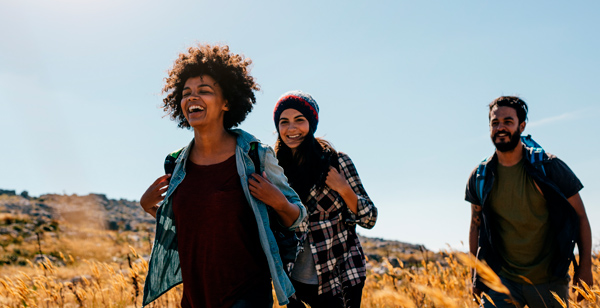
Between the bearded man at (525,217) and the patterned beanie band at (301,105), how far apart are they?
1937 mm

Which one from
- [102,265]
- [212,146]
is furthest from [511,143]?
[102,265]

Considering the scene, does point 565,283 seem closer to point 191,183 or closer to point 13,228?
point 191,183

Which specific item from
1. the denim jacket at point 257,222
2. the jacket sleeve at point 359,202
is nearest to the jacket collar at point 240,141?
the denim jacket at point 257,222

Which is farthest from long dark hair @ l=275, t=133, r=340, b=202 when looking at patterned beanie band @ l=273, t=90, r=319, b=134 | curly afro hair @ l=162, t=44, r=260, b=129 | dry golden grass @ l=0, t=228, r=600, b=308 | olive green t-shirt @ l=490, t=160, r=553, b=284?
olive green t-shirt @ l=490, t=160, r=553, b=284

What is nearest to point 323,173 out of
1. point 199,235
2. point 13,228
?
point 199,235

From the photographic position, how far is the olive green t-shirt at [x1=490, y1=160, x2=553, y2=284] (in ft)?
13.1

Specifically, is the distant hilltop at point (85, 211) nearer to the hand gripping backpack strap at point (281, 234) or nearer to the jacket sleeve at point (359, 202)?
the jacket sleeve at point (359, 202)

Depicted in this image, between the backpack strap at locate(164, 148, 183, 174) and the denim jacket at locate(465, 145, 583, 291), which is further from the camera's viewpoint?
the denim jacket at locate(465, 145, 583, 291)

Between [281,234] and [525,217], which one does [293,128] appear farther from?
[525,217]

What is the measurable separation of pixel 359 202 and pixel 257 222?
0.97m

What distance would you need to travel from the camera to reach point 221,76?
121 inches

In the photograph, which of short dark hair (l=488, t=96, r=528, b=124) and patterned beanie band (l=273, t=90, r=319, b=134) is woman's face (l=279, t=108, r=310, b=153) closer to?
patterned beanie band (l=273, t=90, r=319, b=134)

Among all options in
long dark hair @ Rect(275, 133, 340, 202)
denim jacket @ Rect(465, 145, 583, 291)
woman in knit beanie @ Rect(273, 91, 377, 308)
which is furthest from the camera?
denim jacket @ Rect(465, 145, 583, 291)

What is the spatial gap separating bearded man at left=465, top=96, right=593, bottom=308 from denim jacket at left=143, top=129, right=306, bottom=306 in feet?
7.63
